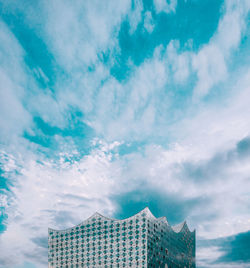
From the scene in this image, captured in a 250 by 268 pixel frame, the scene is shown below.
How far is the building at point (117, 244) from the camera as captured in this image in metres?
116

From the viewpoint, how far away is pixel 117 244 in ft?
399

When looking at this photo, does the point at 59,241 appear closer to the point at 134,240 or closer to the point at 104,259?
the point at 104,259

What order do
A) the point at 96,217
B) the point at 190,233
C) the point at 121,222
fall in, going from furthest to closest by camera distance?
1. the point at 190,233
2. the point at 96,217
3. the point at 121,222

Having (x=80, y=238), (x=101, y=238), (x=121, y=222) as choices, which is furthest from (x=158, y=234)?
(x=80, y=238)

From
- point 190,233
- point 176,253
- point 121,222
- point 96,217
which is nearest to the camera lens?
point 121,222

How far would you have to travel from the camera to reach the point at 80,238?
134m

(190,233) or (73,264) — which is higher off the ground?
(190,233)

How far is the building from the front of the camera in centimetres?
11594

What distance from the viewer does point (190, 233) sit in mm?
174875

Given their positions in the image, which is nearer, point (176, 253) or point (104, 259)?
point (104, 259)

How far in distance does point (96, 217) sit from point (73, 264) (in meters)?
24.7

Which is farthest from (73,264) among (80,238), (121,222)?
(121,222)

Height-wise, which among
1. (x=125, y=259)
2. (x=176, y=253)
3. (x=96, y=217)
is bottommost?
(x=125, y=259)

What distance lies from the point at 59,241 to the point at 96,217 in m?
25.7
